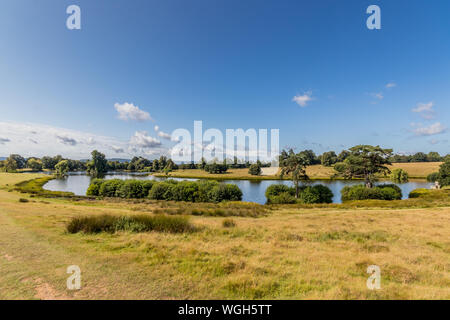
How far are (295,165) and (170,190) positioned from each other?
31.6 m

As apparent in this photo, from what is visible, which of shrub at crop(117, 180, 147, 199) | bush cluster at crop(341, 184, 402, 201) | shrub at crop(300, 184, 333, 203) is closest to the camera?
shrub at crop(300, 184, 333, 203)

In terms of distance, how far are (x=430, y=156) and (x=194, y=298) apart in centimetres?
21553

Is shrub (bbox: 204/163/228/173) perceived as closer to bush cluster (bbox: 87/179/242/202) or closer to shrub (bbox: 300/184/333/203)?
bush cluster (bbox: 87/179/242/202)

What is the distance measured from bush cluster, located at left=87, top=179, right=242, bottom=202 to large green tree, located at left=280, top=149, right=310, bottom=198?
12.8 meters

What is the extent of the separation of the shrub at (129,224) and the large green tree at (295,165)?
34158 mm

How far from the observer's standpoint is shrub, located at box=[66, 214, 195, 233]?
10.6 metres

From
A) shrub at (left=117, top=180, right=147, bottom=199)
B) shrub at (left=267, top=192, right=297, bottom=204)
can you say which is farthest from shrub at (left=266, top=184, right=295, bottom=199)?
shrub at (left=117, top=180, right=147, bottom=199)

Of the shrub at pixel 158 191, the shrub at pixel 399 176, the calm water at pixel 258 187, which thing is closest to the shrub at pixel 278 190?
the calm water at pixel 258 187

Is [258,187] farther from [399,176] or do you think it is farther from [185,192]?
[399,176]

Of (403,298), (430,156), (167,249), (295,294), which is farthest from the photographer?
(430,156)

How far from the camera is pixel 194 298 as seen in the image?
14.8 ft
